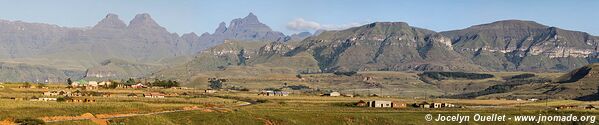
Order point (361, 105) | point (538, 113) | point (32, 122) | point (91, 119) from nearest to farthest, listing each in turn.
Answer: point (32, 122)
point (91, 119)
point (538, 113)
point (361, 105)

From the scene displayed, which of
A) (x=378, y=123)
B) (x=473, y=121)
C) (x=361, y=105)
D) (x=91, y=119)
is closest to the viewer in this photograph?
(x=91, y=119)

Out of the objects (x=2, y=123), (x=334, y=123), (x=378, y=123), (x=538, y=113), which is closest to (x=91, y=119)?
(x=2, y=123)

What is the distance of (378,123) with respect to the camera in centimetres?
10706

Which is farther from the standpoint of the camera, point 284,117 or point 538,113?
point 538,113

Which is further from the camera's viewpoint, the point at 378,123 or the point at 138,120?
the point at 378,123

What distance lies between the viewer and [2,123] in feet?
237

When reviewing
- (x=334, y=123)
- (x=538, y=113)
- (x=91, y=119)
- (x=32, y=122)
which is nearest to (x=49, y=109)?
(x=91, y=119)

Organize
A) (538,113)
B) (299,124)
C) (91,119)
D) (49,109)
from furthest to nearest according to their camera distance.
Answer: (538,113)
(299,124)
(49,109)
(91,119)

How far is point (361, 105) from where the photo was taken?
17425cm

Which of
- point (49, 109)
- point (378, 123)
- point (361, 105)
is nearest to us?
point (49, 109)

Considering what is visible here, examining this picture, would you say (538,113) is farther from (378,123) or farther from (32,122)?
(32,122)

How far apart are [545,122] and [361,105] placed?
62.0 metres

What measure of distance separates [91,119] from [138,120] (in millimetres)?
5682

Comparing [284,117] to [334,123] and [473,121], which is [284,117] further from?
[473,121]
